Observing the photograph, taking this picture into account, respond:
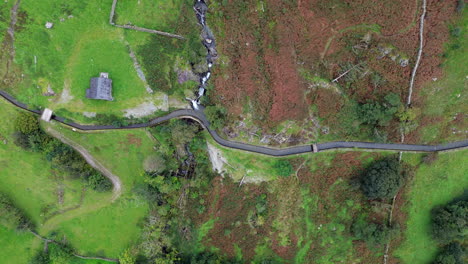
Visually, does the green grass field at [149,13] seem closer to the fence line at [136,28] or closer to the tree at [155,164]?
the fence line at [136,28]

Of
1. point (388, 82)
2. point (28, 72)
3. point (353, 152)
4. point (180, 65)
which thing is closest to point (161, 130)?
point (180, 65)

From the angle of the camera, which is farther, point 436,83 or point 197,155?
point 197,155

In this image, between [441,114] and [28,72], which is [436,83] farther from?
[28,72]

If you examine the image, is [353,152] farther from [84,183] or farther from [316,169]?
[84,183]

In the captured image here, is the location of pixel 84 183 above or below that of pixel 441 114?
below

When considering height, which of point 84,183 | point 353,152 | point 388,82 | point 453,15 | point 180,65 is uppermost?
point 453,15

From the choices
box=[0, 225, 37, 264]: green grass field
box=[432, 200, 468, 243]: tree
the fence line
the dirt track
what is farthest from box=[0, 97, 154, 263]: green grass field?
box=[432, 200, 468, 243]: tree
